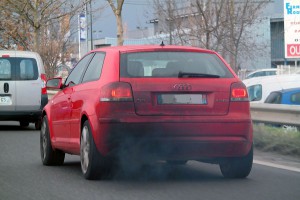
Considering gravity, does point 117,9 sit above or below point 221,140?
above

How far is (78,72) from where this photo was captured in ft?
29.7

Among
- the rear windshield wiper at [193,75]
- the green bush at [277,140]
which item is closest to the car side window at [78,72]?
the rear windshield wiper at [193,75]

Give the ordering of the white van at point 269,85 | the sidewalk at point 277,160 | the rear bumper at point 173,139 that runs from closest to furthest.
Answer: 1. the rear bumper at point 173,139
2. the sidewalk at point 277,160
3. the white van at point 269,85

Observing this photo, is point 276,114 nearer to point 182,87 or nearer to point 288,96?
point 288,96

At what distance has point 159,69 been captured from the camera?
756 centimetres

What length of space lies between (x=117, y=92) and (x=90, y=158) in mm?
786

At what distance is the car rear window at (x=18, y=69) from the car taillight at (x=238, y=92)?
9189mm

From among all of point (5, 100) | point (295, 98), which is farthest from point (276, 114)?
point (5, 100)

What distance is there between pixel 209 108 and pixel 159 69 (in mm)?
676

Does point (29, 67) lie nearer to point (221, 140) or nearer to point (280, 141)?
point (280, 141)

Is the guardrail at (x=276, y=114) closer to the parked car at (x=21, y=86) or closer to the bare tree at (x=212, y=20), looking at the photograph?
the parked car at (x=21, y=86)

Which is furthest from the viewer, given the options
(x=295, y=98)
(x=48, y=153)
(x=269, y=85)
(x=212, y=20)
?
(x=212, y=20)

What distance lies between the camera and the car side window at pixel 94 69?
26.2ft

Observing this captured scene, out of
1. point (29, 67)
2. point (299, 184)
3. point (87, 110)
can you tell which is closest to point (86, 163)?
point (87, 110)
